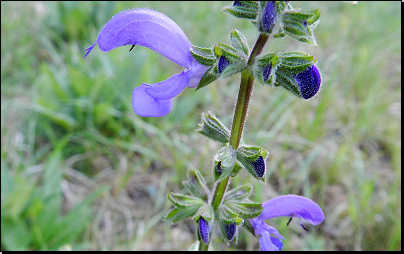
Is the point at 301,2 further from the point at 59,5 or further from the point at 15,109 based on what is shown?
the point at 15,109

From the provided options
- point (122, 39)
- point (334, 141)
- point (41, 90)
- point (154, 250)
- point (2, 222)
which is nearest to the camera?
point (122, 39)

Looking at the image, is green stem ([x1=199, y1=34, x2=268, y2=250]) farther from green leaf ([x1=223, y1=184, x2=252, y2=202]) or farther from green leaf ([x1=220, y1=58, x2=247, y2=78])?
green leaf ([x1=223, y1=184, x2=252, y2=202])

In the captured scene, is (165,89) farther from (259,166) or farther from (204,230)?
(204,230)

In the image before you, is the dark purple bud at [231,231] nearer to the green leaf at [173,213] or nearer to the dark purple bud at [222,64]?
the green leaf at [173,213]

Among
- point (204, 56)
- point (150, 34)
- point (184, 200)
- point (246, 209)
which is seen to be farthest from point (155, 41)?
point (246, 209)

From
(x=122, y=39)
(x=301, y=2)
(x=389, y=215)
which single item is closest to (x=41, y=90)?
(x=122, y=39)

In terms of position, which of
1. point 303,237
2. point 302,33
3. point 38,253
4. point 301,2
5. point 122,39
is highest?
point 301,2

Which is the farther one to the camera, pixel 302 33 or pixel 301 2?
pixel 301 2
